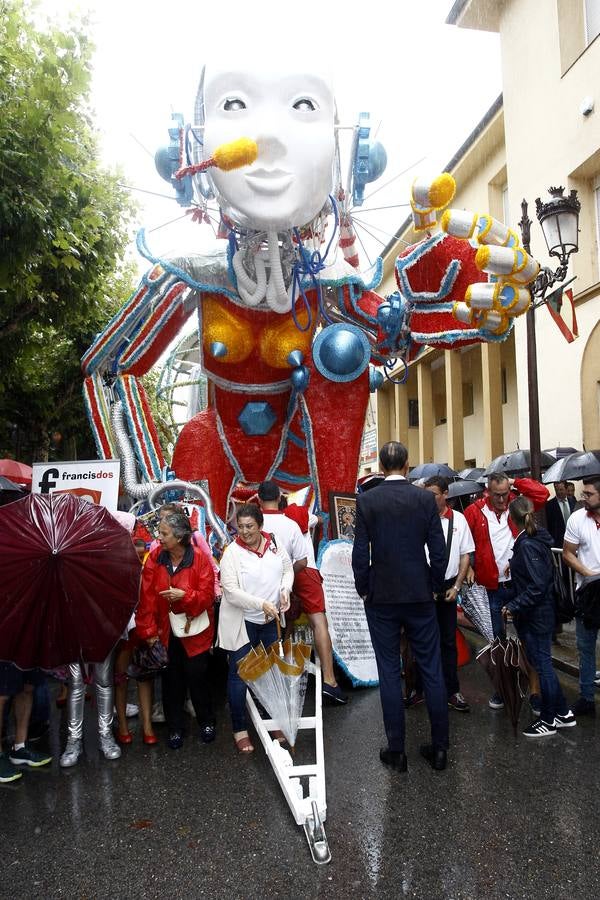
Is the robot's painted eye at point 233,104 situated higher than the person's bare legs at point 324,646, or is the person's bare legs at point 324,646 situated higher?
the robot's painted eye at point 233,104

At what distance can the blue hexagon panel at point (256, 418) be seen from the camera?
5137 mm

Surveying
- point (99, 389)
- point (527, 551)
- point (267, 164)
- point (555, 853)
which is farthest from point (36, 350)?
point (555, 853)

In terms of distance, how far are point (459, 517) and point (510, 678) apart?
3.42ft

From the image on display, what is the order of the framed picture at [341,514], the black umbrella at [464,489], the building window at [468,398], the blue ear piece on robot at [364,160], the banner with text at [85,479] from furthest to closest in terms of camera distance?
the building window at [468,398] → the black umbrella at [464,489] → the framed picture at [341,514] → the banner with text at [85,479] → the blue ear piece on robot at [364,160]

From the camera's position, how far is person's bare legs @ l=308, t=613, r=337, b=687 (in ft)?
14.4

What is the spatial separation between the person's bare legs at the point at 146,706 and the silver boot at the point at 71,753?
0.38 meters

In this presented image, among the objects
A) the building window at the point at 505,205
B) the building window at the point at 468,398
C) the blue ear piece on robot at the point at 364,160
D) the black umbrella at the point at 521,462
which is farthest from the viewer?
the building window at the point at 468,398

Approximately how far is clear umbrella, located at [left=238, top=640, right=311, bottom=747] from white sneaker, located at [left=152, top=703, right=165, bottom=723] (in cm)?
125

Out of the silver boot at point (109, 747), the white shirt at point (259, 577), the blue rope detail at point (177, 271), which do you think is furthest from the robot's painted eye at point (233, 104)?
the silver boot at point (109, 747)

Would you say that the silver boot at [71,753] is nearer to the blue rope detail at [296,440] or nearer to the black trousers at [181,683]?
the black trousers at [181,683]

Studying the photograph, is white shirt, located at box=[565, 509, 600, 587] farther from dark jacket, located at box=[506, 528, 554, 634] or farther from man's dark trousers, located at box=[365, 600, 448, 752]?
man's dark trousers, located at box=[365, 600, 448, 752]

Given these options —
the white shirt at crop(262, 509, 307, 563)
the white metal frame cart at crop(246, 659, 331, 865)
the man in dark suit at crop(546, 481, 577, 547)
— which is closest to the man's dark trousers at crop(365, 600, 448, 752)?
the white metal frame cart at crop(246, 659, 331, 865)

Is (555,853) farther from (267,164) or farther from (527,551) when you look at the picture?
(267,164)

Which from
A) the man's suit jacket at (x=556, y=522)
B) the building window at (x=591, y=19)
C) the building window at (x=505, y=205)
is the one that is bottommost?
the man's suit jacket at (x=556, y=522)
